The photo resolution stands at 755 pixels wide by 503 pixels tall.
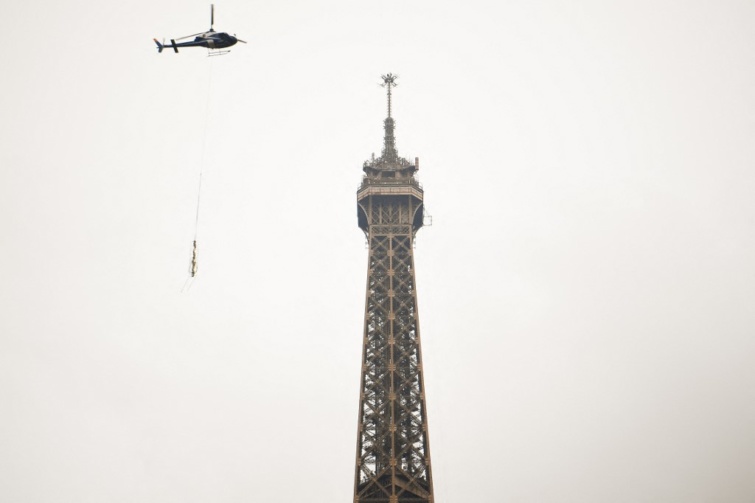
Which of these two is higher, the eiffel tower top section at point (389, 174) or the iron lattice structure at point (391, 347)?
the eiffel tower top section at point (389, 174)

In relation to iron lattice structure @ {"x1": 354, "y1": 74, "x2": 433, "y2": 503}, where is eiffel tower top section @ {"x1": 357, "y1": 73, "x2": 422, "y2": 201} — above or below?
above

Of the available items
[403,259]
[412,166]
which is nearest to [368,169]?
[412,166]

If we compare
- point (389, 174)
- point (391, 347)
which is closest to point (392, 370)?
point (391, 347)

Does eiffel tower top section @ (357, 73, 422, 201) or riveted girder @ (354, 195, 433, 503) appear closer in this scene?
riveted girder @ (354, 195, 433, 503)

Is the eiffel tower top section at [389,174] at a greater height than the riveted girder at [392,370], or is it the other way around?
the eiffel tower top section at [389,174]

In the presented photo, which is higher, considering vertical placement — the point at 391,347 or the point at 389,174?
the point at 389,174

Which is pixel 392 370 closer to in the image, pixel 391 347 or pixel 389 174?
pixel 391 347

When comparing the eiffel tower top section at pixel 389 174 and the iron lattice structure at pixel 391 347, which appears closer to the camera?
the iron lattice structure at pixel 391 347

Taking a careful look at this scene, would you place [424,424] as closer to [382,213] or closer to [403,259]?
[403,259]
